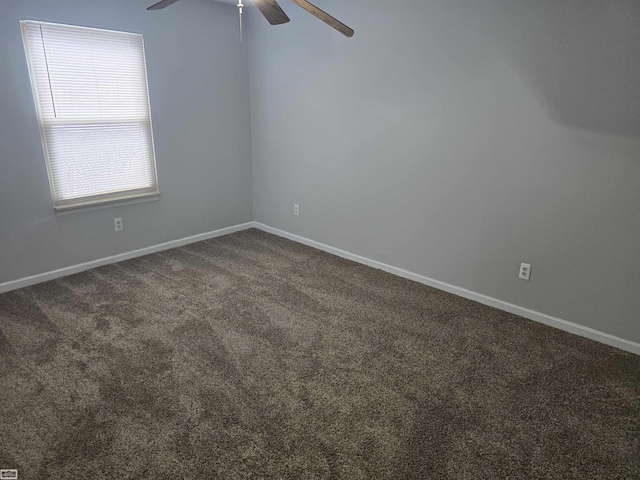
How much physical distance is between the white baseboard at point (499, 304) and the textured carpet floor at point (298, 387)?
0.09 metres

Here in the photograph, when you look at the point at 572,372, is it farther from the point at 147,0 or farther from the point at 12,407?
the point at 147,0

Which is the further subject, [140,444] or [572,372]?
[572,372]

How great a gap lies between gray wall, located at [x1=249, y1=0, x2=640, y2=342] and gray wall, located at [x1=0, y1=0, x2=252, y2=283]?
557 millimetres

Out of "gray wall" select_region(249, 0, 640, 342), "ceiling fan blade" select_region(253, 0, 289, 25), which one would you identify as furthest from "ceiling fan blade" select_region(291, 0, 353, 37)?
"gray wall" select_region(249, 0, 640, 342)

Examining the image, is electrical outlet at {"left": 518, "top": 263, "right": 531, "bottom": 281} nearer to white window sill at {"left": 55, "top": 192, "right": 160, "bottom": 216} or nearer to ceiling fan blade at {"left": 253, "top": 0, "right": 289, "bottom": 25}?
ceiling fan blade at {"left": 253, "top": 0, "right": 289, "bottom": 25}

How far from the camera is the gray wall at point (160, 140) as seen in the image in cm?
309

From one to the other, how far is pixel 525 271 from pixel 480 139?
1.00m

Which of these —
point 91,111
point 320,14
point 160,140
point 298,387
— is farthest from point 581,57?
point 91,111

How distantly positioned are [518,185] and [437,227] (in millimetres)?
715

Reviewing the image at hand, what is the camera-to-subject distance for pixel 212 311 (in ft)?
9.96

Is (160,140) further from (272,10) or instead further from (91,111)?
(272,10)

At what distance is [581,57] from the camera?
2416 millimetres

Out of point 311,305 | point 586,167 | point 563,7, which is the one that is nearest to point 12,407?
point 311,305

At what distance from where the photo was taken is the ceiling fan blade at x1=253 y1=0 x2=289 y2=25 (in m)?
1.88
